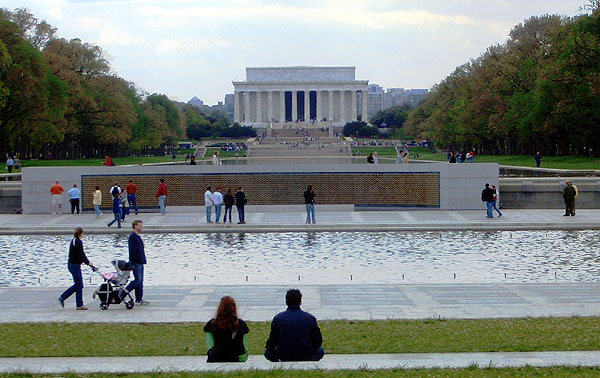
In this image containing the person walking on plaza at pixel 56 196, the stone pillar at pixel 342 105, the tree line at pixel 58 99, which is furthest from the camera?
→ the stone pillar at pixel 342 105

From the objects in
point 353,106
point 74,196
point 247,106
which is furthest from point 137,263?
point 353,106

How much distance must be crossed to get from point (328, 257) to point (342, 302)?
6201 millimetres

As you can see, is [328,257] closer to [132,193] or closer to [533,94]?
[132,193]

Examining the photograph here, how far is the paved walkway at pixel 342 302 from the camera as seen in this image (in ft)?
42.1

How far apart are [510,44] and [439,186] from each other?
47596 millimetres

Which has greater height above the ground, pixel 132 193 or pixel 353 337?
pixel 132 193

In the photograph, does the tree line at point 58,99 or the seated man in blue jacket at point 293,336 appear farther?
the tree line at point 58,99

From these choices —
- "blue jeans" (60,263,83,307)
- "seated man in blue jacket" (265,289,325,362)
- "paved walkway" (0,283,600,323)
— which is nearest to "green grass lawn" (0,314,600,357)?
"paved walkway" (0,283,600,323)

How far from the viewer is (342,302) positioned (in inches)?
550

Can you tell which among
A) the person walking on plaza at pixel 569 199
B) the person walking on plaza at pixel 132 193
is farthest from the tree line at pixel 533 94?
the person walking on plaza at pixel 132 193

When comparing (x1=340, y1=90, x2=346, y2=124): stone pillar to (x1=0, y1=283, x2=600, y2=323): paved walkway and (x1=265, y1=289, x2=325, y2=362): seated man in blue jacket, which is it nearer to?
(x1=0, y1=283, x2=600, y2=323): paved walkway

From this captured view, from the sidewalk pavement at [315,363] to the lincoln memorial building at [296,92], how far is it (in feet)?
507

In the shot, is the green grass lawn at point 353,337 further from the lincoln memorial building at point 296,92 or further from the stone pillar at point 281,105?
the stone pillar at point 281,105

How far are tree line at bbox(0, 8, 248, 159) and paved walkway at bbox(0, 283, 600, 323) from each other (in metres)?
41.5
